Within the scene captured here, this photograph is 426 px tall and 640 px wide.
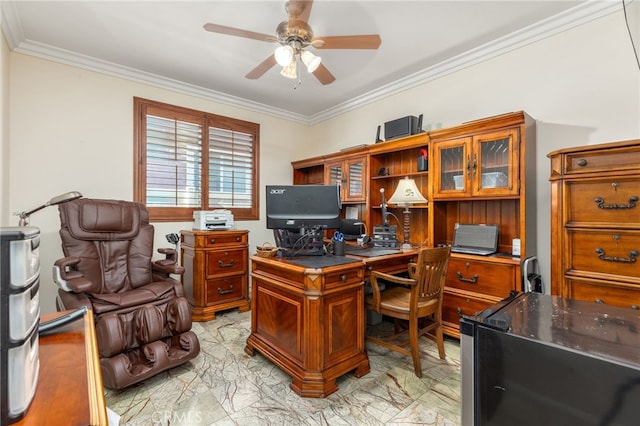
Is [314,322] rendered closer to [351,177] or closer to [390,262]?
[390,262]

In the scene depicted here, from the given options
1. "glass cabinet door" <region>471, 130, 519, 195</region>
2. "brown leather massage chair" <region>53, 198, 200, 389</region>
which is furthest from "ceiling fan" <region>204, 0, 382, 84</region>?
"brown leather massage chair" <region>53, 198, 200, 389</region>

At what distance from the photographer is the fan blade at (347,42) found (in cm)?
211

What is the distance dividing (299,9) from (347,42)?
1.34 ft

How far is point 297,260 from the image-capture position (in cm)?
218

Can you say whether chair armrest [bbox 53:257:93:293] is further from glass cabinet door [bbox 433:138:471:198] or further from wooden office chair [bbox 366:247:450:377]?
glass cabinet door [bbox 433:138:471:198]

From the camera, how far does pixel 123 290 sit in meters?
2.57

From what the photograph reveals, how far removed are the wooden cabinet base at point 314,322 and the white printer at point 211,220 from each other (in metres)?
1.45

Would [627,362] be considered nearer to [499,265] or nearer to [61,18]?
[499,265]

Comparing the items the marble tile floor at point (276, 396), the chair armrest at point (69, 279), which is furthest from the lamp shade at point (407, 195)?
the chair armrest at point (69, 279)

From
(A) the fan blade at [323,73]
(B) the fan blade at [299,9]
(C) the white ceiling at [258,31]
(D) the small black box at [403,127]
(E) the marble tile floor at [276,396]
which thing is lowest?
(E) the marble tile floor at [276,396]

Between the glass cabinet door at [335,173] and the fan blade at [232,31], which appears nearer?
the fan blade at [232,31]

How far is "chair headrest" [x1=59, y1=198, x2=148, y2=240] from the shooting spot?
2.48m

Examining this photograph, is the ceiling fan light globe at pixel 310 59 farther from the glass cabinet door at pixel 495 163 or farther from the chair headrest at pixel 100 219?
the chair headrest at pixel 100 219

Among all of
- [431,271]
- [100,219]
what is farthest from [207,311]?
[431,271]
